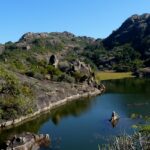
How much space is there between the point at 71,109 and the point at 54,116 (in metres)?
12.3

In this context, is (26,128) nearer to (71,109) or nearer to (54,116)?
(54,116)

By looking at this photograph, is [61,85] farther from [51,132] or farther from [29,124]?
[51,132]

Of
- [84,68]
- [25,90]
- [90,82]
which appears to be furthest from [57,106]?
[84,68]

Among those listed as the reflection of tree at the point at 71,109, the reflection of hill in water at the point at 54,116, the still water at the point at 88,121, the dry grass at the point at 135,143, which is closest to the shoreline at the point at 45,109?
the reflection of hill in water at the point at 54,116

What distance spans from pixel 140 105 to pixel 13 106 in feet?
129

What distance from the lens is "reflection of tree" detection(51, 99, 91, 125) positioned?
4139 inches

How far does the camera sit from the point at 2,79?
4254 inches

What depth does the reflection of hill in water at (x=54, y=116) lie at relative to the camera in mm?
87062

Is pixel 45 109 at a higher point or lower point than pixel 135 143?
lower

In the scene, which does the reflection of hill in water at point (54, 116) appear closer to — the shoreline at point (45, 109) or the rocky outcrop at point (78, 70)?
the shoreline at point (45, 109)

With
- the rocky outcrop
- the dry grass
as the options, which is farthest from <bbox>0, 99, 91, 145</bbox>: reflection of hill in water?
the dry grass

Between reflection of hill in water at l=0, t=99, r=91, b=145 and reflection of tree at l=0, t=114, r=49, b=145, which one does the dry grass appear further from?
reflection of tree at l=0, t=114, r=49, b=145

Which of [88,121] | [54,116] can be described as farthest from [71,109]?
[88,121]

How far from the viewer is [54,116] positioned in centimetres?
10512
